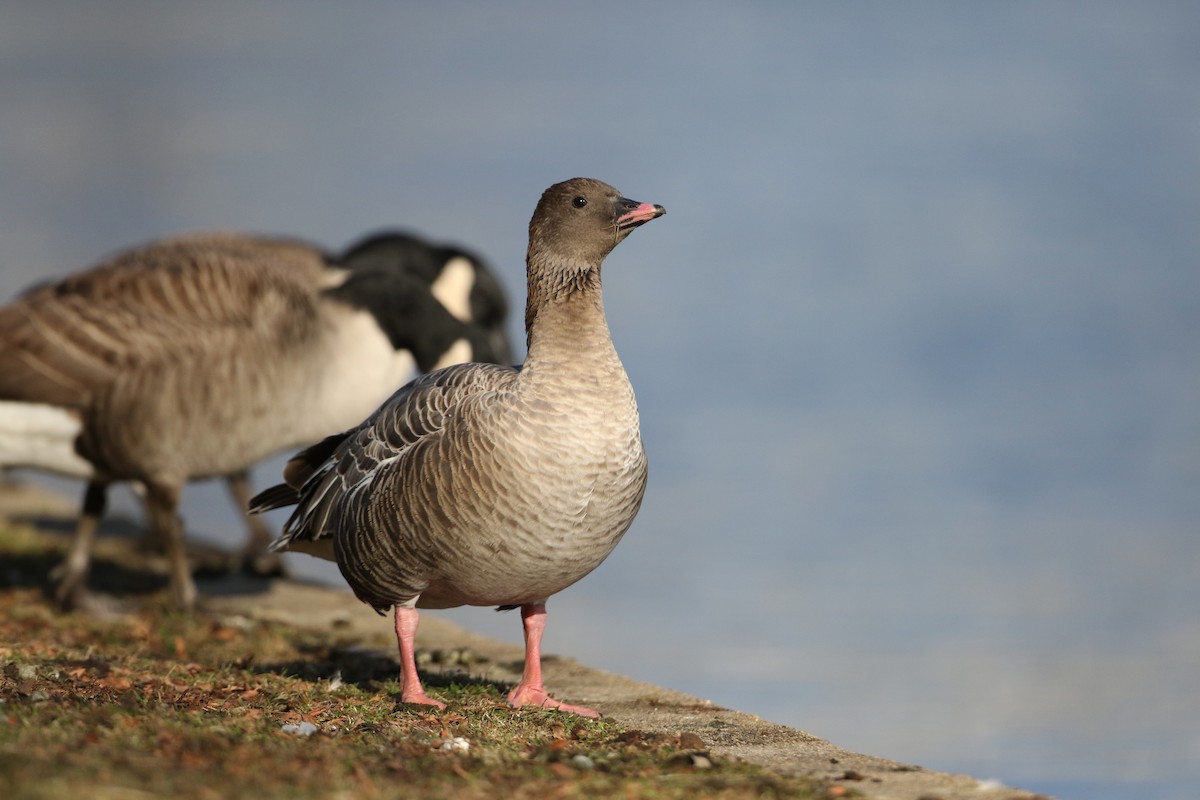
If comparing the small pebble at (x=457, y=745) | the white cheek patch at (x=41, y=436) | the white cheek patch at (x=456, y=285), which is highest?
the white cheek patch at (x=456, y=285)

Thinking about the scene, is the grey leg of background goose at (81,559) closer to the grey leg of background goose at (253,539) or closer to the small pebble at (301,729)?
the grey leg of background goose at (253,539)

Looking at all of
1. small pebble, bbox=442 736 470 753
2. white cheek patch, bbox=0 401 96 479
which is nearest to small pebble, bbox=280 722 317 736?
small pebble, bbox=442 736 470 753

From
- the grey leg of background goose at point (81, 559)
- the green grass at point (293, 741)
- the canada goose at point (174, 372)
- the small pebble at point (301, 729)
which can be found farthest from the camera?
the grey leg of background goose at point (81, 559)

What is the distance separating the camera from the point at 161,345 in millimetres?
10453

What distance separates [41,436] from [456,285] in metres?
5.19

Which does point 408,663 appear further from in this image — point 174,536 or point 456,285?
point 456,285

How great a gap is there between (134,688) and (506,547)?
1.98 m

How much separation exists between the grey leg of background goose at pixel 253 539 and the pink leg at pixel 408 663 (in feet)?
18.0

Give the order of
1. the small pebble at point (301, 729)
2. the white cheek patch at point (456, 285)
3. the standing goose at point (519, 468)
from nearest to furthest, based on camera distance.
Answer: the small pebble at point (301, 729) < the standing goose at point (519, 468) < the white cheek patch at point (456, 285)

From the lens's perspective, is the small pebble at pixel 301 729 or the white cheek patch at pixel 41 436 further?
the white cheek patch at pixel 41 436

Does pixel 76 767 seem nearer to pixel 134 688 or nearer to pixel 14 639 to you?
Answer: pixel 134 688

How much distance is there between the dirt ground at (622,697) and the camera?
525 centimetres

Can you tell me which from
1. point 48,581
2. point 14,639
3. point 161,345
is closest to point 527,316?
point 14,639

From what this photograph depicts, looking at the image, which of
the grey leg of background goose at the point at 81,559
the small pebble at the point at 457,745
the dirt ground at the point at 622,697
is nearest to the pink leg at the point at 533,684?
the dirt ground at the point at 622,697
